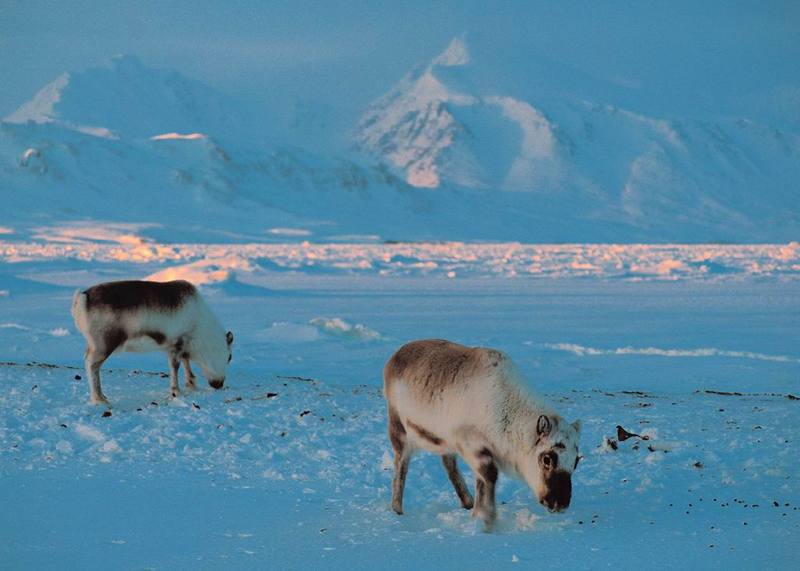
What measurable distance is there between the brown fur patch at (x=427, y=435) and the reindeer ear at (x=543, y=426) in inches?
41.0

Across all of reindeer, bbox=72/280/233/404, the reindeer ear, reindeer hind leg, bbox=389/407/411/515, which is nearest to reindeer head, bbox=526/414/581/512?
the reindeer ear

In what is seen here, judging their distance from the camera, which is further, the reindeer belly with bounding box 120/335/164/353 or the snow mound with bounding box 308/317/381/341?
the snow mound with bounding box 308/317/381/341

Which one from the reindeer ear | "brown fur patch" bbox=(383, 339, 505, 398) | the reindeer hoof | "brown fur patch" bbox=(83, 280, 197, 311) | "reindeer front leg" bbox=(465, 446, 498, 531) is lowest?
the reindeer hoof

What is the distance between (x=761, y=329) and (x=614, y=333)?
14.4 feet

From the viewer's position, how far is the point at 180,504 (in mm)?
8906

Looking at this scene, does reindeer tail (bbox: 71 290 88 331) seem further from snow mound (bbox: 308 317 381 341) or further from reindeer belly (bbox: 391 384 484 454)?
snow mound (bbox: 308 317 381 341)

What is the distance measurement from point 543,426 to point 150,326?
7.15 meters

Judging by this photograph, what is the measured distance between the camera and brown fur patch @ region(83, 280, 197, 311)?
13.0 metres

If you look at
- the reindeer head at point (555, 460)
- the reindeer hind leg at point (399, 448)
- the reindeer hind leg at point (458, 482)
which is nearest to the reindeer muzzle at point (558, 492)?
the reindeer head at point (555, 460)

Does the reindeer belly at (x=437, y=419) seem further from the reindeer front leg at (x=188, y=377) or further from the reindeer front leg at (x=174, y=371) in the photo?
the reindeer front leg at (x=188, y=377)

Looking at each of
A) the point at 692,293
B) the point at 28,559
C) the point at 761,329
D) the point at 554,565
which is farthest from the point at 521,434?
the point at 692,293

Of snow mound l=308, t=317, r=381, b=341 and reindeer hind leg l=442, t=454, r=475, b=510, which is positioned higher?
snow mound l=308, t=317, r=381, b=341

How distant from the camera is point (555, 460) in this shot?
7.53 m

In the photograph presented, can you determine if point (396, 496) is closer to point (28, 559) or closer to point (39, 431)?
point (28, 559)
